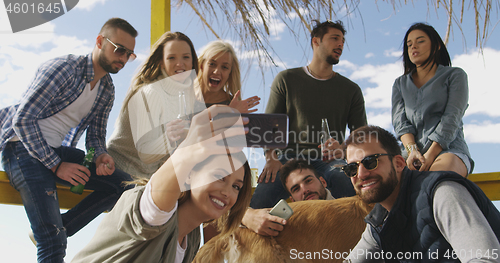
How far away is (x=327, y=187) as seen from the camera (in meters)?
2.65

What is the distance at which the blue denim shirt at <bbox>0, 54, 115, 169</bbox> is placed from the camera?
2.07m

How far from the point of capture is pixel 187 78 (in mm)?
2336

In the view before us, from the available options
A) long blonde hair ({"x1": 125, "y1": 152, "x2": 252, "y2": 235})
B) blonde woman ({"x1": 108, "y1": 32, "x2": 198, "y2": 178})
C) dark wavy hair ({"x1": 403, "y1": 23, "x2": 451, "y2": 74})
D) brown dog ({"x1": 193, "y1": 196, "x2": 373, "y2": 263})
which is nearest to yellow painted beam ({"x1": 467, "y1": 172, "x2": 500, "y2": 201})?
dark wavy hair ({"x1": 403, "y1": 23, "x2": 451, "y2": 74})

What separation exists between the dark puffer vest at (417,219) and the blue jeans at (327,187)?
63cm

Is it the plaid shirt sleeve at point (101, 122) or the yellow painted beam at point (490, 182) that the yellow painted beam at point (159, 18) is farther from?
the yellow painted beam at point (490, 182)

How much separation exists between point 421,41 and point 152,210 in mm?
2239

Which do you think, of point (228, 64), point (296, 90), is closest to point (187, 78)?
point (228, 64)

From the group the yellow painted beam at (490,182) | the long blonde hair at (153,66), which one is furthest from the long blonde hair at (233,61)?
the yellow painted beam at (490,182)

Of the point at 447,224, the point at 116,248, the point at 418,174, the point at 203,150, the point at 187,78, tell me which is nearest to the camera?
the point at 203,150

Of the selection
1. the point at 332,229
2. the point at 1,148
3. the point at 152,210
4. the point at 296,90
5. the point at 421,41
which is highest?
the point at 421,41

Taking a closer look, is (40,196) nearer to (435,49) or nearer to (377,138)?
(377,138)

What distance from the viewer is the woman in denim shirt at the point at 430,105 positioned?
2.31 meters

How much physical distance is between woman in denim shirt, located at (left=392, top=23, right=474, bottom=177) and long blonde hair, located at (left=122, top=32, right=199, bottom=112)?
1427mm

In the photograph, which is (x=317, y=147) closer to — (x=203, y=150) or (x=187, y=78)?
(x=187, y=78)
